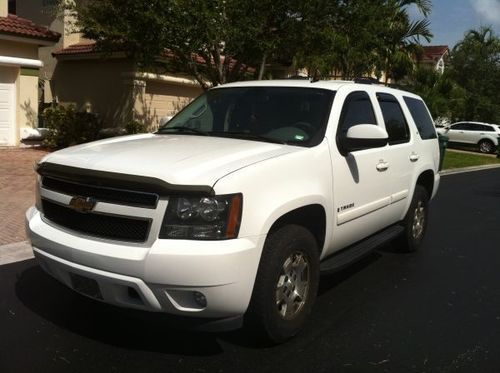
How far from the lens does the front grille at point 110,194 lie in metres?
3.34

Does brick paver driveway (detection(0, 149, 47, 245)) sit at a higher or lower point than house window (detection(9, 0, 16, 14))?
lower

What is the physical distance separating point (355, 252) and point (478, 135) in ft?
85.3

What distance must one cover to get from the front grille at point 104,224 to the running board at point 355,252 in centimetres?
158

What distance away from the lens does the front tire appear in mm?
3568

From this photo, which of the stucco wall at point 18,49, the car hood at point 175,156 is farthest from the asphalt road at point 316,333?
the stucco wall at point 18,49

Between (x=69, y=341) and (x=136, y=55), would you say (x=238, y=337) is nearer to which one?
(x=69, y=341)

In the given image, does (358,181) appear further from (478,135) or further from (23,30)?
(478,135)

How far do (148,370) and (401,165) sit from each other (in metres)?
3.32

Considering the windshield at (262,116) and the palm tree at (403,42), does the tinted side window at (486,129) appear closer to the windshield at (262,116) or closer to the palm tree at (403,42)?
the palm tree at (403,42)

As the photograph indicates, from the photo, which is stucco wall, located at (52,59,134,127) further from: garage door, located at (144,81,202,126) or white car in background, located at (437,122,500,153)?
white car in background, located at (437,122,500,153)

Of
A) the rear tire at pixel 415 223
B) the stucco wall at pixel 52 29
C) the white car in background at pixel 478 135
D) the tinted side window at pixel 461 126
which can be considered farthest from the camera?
the tinted side window at pixel 461 126

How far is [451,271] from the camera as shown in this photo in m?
5.97

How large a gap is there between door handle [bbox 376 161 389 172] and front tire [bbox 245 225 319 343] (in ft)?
4.41

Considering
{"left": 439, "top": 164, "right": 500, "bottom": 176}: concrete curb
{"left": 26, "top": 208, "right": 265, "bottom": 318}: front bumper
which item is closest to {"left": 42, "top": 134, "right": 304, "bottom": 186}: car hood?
{"left": 26, "top": 208, "right": 265, "bottom": 318}: front bumper
